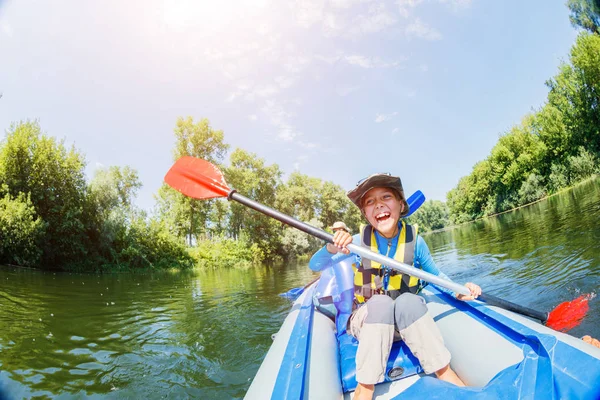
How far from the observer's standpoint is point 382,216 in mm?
2113

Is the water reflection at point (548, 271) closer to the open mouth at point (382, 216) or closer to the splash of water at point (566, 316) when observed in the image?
the splash of water at point (566, 316)

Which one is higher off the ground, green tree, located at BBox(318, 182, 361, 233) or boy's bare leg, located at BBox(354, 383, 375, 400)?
green tree, located at BBox(318, 182, 361, 233)

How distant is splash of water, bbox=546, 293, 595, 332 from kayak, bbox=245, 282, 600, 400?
0.96 meters

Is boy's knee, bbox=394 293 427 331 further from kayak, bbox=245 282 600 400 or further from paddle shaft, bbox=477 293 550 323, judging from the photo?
paddle shaft, bbox=477 293 550 323

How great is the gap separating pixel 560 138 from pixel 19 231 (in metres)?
41.1

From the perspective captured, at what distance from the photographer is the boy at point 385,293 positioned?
4.98 feet

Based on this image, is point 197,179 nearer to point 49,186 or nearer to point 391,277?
point 391,277

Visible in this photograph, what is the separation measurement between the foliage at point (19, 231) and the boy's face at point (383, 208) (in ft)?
53.6

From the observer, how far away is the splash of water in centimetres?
238

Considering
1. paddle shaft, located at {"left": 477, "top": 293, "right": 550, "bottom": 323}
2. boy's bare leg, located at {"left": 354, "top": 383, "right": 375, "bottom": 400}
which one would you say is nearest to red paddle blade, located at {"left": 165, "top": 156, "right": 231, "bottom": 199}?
boy's bare leg, located at {"left": 354, "top": 383, "right": 375, "bottom": 400}

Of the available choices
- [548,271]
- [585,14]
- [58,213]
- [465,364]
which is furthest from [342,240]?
→ [585,14]

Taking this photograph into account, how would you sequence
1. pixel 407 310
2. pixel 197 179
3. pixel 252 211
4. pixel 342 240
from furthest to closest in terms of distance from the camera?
1. pixel 252 211
2. pixel 197 179
3. pixel 342 240
4. pixel 407 310

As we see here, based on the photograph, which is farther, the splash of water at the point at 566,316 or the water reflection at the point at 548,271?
the water reflection at the point at 548,271

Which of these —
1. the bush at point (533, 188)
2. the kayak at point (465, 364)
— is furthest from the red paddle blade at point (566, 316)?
the bush at point (533, 188)
